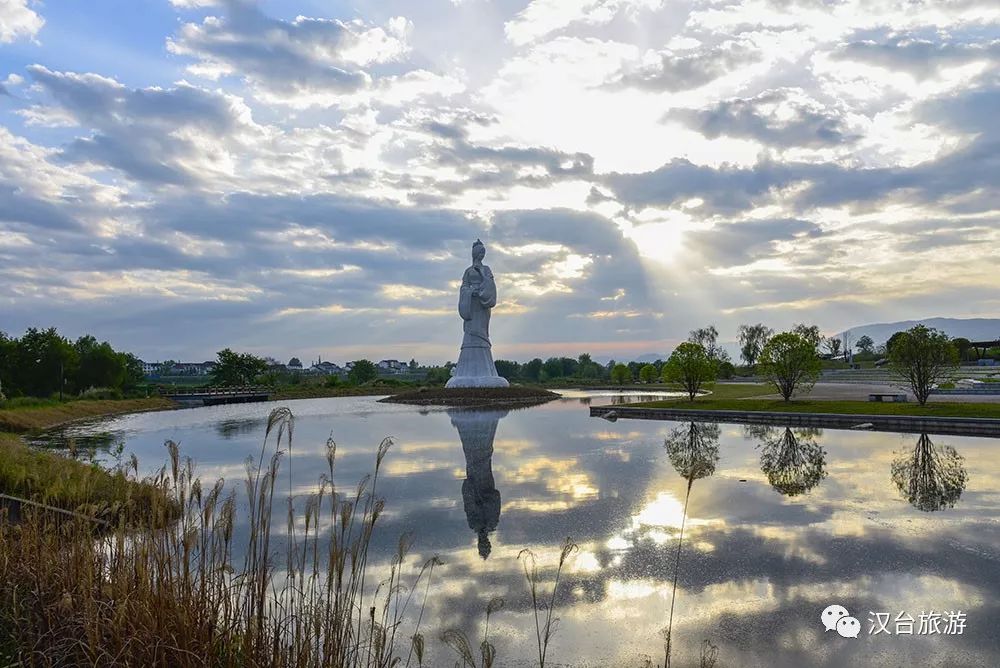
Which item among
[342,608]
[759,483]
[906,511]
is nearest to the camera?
[342,608]

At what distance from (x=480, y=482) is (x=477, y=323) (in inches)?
1081

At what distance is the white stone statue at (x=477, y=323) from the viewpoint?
37469 mm

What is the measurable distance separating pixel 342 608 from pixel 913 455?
12.9 meters

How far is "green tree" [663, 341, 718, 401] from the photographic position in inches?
1060

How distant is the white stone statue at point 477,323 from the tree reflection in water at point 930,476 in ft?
83.2

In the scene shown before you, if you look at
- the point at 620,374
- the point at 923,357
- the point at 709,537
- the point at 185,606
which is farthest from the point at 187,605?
the point at 620,374

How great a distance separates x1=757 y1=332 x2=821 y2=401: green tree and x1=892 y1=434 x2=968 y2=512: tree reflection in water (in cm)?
925

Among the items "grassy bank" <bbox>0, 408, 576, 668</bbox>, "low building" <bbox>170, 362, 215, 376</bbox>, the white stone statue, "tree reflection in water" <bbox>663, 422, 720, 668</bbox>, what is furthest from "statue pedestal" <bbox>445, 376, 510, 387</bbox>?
"low building" <bbox>170, 362, 215, 376</bbox>

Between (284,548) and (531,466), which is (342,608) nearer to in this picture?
(284,548)

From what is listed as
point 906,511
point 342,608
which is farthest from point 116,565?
point 906,511

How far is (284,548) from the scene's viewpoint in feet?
23.9

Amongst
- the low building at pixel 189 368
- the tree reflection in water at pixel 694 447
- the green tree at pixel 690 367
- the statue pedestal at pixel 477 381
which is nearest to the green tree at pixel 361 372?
the statue pedestal at pixel 477 381

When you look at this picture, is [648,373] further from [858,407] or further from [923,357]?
[858,407]

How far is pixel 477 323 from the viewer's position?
126 feet
